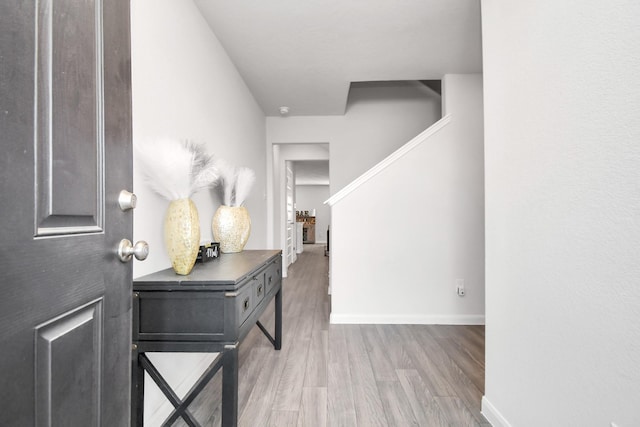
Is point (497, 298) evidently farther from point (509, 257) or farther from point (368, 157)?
point (368, 157)

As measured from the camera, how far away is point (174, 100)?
5.67 feet

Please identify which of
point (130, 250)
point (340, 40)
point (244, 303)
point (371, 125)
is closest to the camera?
point (130, 250)

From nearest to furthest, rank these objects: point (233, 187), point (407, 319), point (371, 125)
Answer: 1. point (233, 187)
2. point (407, 319)
3. point (371, 125)

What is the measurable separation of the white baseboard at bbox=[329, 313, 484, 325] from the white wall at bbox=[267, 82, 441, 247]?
5.90 ft

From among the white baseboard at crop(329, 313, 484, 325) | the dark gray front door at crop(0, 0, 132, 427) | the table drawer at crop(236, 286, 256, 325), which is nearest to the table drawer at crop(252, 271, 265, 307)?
the table drawer at crop(236, 286, 256, 325)

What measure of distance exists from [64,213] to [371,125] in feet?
13.0

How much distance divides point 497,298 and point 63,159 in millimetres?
1669

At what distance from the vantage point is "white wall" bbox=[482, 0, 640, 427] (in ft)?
2.71

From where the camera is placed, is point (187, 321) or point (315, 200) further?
point (315, 200)

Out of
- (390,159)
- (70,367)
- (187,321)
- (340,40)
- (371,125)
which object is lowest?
(187,321)

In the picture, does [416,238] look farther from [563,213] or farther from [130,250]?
[130,250]

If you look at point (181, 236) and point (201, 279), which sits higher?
point (181, 236)

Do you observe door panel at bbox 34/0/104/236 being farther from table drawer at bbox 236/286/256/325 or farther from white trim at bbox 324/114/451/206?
white trim at bbox 324/114/451/206

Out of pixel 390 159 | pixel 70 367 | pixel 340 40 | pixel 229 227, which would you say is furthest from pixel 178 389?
pixel 340 40
